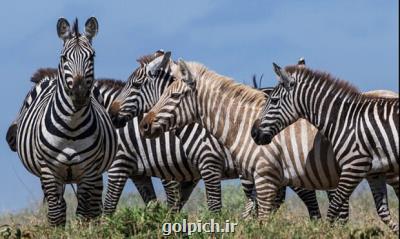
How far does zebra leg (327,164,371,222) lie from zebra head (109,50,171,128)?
445 centimetres

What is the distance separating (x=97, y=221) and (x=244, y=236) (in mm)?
2972

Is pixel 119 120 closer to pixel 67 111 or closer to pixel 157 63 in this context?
pixel 157 63

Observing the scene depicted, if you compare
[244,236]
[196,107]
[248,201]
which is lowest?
[244,236]

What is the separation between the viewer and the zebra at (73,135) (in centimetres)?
1445

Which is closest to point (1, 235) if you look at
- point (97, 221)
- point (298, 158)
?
point (97, 221)

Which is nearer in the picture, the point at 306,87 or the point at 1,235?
the point at 1,235

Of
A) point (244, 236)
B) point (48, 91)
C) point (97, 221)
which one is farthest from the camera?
point (48, 91)

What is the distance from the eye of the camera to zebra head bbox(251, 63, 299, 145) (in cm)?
1454

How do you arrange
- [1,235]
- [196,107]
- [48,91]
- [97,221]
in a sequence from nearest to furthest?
1. [1,235]
2. [97,221]
3. [196,107]
4. [48,91]

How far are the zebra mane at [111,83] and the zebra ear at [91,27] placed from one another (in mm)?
3565

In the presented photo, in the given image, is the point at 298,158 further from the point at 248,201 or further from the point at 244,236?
the point at 244,236

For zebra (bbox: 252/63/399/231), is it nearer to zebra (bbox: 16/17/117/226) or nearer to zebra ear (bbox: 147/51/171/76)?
zebra (bbox: 16/17/117/226)

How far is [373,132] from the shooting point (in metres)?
13.6

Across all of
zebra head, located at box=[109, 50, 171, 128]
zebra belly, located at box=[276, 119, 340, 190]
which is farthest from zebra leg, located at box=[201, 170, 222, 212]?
zebra belly, located at box=[276, 119, 340, 190]
